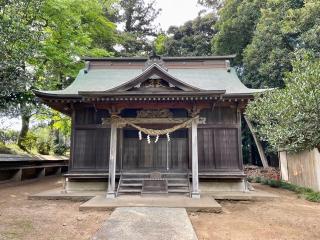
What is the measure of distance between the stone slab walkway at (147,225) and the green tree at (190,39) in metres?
22.4

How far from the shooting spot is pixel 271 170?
1722 cm

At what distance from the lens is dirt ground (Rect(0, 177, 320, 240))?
5445 millimetres

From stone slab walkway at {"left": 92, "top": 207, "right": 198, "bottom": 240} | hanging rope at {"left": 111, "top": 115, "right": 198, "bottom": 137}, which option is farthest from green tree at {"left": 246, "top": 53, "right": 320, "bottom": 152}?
stone slab walkway at {"left": 92, "top": 207, "right": 198, "bottom": 240}

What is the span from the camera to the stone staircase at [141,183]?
918 cm

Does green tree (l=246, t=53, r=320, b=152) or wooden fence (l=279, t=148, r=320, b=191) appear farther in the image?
wooden fence (l=279, t=148, r=320, b=191)

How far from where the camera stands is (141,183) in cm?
950

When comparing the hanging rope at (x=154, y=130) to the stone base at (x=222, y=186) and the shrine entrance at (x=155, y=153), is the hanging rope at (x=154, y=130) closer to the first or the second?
the shrine entrance at (x=155, y=153)

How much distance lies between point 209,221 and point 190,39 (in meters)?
24.0

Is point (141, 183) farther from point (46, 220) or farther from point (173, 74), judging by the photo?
point (173, 74)

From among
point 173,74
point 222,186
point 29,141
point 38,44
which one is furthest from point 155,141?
point 29,141

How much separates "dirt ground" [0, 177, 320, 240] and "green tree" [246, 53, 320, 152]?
7.54 feet

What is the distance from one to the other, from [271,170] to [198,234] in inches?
533

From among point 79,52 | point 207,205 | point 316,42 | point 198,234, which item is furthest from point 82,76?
point 316,42

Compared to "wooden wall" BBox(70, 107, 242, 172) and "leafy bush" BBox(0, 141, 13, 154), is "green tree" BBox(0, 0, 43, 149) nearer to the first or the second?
"leafy bush" BBox(0, 141, 13, 154)
